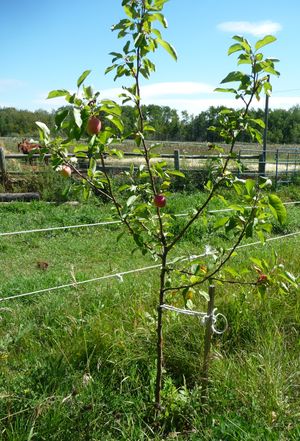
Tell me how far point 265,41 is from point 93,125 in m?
0.70

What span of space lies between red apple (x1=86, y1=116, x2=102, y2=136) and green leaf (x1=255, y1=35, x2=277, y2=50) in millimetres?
654

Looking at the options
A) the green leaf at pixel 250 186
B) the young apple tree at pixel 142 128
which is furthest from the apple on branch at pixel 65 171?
the green leaf at pixel 250 186

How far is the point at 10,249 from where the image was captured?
21.2ft

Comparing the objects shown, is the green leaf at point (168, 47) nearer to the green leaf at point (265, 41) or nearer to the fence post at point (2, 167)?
the green leaf at point (265, 41)

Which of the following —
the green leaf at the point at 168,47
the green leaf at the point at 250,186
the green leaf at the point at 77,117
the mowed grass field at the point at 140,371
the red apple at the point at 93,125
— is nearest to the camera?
the green leaf at the point at 77,117

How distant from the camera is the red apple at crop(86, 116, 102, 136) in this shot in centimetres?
144

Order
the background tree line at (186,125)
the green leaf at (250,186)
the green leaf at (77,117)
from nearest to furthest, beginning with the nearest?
the green leaf at (77,117) < the green leaf at (250,186) < the background tree line at (186,125)

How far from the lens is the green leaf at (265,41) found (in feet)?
5.06

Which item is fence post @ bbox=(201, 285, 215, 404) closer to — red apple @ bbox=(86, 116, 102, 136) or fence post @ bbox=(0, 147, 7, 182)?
red apple @ bbox=(86, 116, 102, 136)

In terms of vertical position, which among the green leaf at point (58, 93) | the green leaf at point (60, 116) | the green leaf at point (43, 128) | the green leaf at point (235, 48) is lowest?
the green leaf at point (43, 128)

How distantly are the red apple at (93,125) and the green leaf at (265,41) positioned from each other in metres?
0.65

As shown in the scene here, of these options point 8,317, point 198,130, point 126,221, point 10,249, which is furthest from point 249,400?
point 198,130

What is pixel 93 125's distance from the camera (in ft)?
4.73

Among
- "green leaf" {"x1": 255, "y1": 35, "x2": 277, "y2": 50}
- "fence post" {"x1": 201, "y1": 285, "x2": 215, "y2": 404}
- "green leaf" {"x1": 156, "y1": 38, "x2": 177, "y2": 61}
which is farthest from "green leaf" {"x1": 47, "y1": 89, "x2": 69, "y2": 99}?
"fence post" {"x1": 201, "y1": 285, "x2": 215, "y2": 404}
